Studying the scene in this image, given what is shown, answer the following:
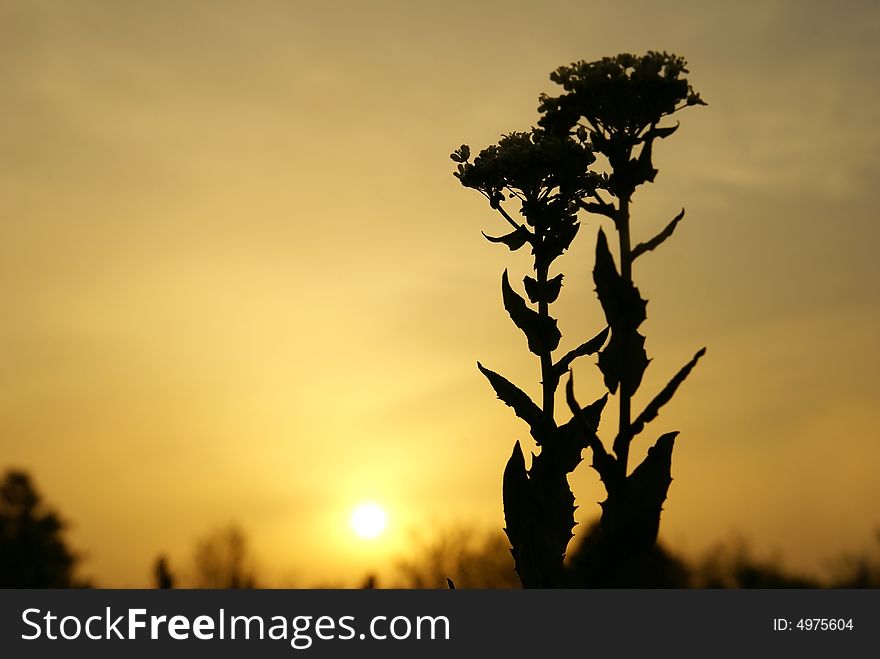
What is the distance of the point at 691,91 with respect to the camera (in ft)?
23.7

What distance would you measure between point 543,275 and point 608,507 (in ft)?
7.40

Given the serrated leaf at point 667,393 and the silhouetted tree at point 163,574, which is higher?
the serrated leaf at point 667,393

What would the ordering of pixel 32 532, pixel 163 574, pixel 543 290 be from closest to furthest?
1. pixel 163 574
2. pixel 543 290
3. pixel 32 532

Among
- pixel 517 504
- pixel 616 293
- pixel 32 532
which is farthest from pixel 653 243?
pixel 32 532

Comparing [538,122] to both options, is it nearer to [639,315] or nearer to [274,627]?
[639,315]

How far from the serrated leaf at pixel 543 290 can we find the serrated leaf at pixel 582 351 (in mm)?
495

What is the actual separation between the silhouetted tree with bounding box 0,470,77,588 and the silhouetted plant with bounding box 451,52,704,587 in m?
43.4

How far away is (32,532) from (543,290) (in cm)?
5213

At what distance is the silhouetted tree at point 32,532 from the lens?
4881 centimetres

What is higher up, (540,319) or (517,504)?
(540,319)

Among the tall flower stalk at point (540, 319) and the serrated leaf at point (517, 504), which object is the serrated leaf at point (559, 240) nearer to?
the tall flower stalk at point (540, 319)

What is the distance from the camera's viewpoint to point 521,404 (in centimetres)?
781

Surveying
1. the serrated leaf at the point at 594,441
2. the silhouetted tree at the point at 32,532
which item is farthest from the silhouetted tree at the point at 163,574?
the silhouetted tree at the point at 32,532

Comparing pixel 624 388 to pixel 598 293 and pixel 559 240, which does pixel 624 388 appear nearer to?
pixel 598 293
